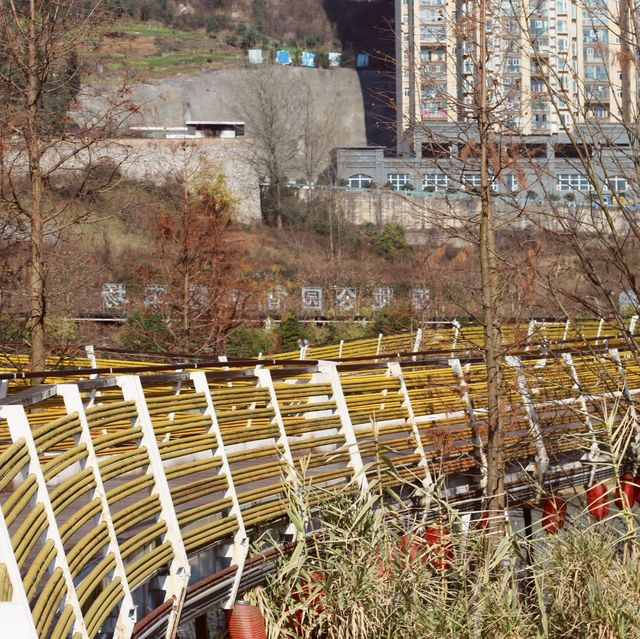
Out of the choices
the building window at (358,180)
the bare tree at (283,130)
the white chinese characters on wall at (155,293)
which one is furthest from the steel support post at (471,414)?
the building window at (358,180)

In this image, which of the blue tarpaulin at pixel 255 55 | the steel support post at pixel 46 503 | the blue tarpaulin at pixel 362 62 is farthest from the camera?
the blue tarpaulin at pixel 255 55

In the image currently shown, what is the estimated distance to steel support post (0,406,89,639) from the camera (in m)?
5.29

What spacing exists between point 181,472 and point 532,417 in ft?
23.2

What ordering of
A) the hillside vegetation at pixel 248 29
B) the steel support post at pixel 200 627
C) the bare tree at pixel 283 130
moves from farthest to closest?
the hillside vegetation at pixel 248 29
the bare tree at pixel 283 130
the steel support post at pixel 200 627

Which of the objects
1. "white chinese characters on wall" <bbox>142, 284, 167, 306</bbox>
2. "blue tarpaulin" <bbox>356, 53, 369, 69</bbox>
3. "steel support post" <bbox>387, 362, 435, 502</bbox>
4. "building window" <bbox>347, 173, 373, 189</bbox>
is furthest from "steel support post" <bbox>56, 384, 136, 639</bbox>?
"blue tarpaulin" <bbox>356, 53, 369, 69</bbox>

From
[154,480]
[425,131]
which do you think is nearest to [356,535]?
[154,480]

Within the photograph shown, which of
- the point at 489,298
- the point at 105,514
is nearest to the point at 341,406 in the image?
the point at 489,298

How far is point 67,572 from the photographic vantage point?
5.36m

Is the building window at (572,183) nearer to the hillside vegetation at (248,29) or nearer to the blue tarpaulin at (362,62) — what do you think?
the blue tarpaulin at (362,62)

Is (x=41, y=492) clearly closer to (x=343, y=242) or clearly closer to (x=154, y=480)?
(x=154, y=480)

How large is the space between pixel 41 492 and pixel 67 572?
36 cm

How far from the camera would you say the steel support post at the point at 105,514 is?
19.7ft

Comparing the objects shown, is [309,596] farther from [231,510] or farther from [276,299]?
[276,299]

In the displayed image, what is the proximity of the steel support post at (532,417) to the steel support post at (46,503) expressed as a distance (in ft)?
27.2
